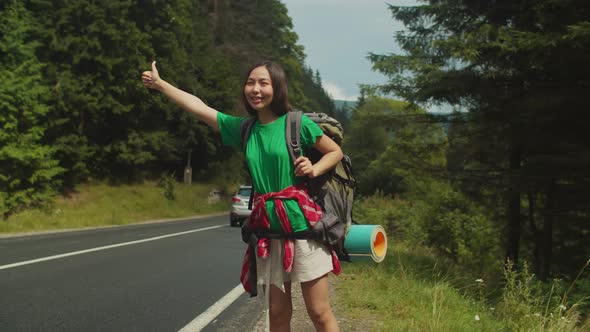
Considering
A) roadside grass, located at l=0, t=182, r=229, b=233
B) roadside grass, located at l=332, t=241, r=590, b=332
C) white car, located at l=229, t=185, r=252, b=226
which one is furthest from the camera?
roadside grass, located at l=0, t=182, r=229, b=233

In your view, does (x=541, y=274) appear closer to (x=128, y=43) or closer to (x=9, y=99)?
(x=9, y=99)

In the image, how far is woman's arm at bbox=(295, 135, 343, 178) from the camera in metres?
2.62

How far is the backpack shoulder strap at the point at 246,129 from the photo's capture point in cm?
296

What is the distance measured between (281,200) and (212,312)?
324cm

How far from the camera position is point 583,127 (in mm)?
9984

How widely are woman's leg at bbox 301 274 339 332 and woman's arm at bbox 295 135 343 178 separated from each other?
0.55 meters

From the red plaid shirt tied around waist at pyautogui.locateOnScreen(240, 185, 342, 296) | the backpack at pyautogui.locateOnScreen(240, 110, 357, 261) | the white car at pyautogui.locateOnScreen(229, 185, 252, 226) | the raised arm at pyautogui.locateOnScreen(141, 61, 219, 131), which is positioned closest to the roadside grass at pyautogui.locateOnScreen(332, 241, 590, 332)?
the backpack at pyautogui.locateOnScreen(240, 110, 357, 261)

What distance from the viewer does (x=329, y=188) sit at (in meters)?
2.81

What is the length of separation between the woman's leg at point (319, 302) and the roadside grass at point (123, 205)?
16.7 meters

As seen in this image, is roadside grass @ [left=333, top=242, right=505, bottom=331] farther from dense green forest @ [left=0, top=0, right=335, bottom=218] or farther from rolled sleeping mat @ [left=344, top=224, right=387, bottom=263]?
dense green forest @ [left=0, top=0, right=335, bottom=218]

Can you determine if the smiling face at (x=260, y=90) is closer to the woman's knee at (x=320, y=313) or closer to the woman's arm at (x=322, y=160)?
the woman's arm at (x=322, y=160)

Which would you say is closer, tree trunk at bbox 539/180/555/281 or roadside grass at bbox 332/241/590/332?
roadside grass at bbox 332/241/590/332

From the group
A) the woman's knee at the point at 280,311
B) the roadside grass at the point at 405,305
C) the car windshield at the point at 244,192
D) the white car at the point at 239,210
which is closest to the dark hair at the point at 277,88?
the woman's knee at the point at 280,311

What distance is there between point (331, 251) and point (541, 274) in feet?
37.8
